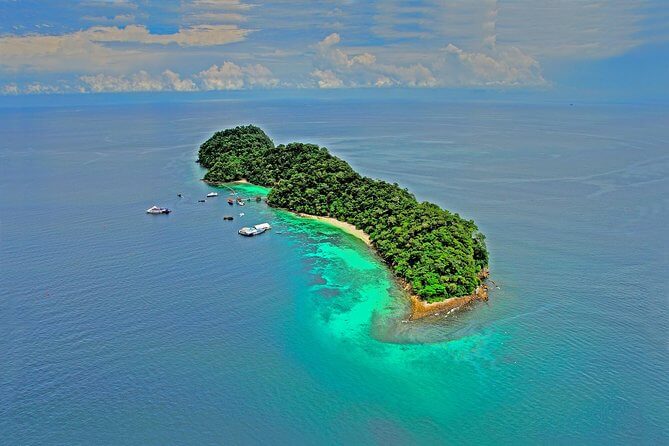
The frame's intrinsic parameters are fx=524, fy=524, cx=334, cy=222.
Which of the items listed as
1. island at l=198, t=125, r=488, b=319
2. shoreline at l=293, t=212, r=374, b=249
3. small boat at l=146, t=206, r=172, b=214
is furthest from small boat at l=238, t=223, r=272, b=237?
small boat at l=146, t=206, r=172, b=214

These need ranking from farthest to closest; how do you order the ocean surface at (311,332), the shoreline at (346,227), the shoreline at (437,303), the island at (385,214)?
1. the shoreline at (346,227)
2. the island at (385,214)
3. the shoreline at (437,303)
4. the ocean surface at (311,332)

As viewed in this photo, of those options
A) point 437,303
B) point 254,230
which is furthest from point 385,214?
point 437,303

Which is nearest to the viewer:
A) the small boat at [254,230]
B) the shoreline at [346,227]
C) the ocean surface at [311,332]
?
the ocean surface at [311,332]

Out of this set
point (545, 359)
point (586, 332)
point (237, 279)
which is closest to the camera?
point (545, 359)

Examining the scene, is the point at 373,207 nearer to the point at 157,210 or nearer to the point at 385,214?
the point at 385,214

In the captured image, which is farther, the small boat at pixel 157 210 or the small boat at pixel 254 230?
the small boat at pixel 157 210

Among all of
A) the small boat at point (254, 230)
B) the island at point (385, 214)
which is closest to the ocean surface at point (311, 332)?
the small boat at point (254, 230)

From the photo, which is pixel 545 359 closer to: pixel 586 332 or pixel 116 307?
pixel 586 332

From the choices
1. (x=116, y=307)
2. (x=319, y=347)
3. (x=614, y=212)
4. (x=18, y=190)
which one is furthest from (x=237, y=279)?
(x=18, y=190)

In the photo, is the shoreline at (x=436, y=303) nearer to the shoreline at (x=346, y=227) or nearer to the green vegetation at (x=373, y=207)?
the green vegetation at (x=373, y=207)
